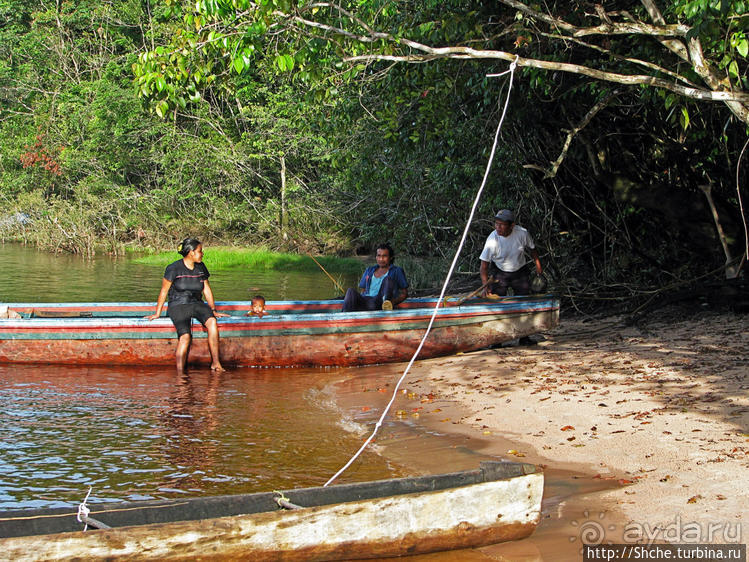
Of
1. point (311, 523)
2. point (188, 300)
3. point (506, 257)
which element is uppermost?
point (506, 257)

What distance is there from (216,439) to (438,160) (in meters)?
7.44

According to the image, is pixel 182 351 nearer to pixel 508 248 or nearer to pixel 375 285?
pixel 375 285

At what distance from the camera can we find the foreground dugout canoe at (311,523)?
3854mm

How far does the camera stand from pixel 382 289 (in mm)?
9992

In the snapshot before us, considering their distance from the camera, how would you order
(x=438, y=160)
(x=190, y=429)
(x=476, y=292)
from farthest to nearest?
(x=438, y=160) → (x=476, y=292) → (x=190, y=429)

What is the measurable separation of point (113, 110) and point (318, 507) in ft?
82.4

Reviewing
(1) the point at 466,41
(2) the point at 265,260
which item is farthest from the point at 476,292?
(2) the point at 265,260

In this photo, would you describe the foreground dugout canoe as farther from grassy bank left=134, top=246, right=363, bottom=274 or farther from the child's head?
grassy bank left=134, top=246, right=363, bottom=274

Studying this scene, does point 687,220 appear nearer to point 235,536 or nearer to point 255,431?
point 255,431

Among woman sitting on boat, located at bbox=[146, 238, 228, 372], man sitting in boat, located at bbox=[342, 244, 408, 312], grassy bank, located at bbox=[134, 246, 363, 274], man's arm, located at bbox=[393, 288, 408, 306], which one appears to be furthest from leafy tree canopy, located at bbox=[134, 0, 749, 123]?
grassy bank, located at bbox=[134, 246, 363, 274]

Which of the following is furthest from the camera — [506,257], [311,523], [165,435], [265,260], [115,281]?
[265,260]

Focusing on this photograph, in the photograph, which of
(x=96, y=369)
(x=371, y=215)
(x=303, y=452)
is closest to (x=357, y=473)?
(x=303, y=452)

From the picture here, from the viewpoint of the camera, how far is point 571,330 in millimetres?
10438

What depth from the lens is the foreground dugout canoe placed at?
3854 mm
